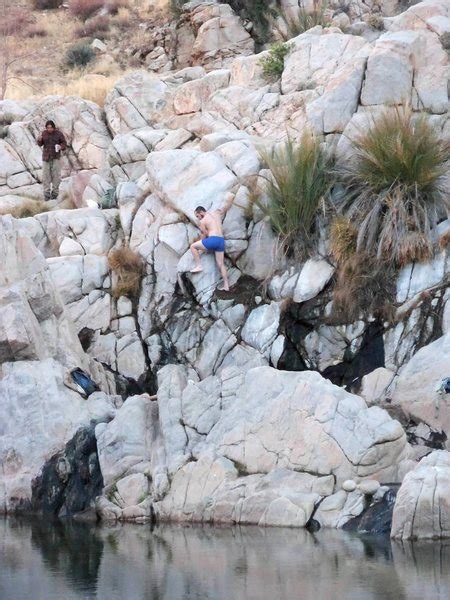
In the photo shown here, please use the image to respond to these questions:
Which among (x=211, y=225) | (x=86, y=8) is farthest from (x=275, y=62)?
(x=86, y=8)

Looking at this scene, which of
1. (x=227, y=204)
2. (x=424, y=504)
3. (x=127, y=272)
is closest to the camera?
(x=424, y=504)

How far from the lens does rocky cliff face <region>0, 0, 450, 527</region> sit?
14344 mm

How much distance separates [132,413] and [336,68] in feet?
29.7

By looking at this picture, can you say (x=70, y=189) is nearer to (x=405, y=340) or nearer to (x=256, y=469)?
(x=405, y=340)

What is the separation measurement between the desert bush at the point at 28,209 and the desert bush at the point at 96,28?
15.8 m

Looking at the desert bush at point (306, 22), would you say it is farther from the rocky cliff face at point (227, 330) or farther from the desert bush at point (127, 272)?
the desert bush at point (127, 272)

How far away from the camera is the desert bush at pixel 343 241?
1781 centimetres

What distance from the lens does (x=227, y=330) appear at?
723 inches

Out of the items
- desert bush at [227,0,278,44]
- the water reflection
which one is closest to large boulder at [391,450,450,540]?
the water reflection

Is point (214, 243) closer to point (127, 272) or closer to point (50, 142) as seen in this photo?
point (127, 272)

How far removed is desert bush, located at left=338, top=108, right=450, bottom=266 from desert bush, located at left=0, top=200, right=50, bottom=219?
24.0 ft

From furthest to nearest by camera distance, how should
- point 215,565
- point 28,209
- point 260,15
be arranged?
point 260,15 → point 28,209 → point 215,565

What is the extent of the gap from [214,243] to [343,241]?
2.07 meters

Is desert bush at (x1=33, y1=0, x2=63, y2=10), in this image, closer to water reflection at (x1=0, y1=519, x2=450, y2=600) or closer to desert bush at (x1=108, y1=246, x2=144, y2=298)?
desert bush at (x1=108, y1=246, x2=144, y2=298)
